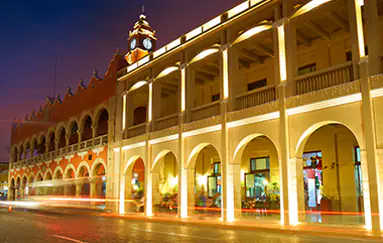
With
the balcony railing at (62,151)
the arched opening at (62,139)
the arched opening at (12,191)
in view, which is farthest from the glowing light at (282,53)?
the arched opening at (12,191)

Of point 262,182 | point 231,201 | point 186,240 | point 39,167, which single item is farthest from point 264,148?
point 39,167

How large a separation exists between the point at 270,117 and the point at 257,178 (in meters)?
8.03

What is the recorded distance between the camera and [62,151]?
1344 inches

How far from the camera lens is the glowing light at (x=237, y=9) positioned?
17.3 m

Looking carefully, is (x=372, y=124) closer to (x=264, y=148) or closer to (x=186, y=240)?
(x=186, y=240)

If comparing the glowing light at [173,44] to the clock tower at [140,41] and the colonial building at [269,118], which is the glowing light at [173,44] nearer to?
the colonial building at [269,118]

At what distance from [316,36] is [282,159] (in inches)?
274

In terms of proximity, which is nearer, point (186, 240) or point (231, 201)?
point (186, 240)

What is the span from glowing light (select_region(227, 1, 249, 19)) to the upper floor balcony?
0.35 ft

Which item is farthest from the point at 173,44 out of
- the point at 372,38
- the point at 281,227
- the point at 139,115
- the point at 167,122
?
the point at 281,227

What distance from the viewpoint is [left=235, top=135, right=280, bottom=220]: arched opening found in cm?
1986

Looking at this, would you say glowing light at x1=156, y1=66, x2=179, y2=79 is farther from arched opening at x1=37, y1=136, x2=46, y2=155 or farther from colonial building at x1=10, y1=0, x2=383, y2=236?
arched opening at x1=37, y1=136, x2=46, y2=155

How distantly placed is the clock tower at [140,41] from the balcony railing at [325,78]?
1693 centimetres

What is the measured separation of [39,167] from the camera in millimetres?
38750
